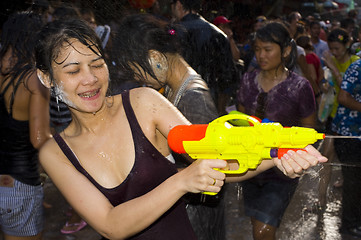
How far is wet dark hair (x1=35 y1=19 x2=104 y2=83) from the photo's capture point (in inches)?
64.4

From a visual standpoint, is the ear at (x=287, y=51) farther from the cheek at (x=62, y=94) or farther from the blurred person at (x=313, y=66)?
the cheek at (x=62, y=94)

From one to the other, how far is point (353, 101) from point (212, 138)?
7.16 ft

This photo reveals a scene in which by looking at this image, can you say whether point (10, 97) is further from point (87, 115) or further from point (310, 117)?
point (310, 117)

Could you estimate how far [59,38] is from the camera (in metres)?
1.63

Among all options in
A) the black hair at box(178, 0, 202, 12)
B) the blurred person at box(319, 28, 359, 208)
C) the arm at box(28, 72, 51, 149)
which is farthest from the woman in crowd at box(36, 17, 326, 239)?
the blurred person at box(319, 28, 359, 208)

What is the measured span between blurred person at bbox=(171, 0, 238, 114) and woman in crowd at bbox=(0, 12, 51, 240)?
913 millimetres

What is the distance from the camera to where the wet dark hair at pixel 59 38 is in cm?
164

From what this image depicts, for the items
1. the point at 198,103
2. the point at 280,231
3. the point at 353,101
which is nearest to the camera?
the point at 198,103

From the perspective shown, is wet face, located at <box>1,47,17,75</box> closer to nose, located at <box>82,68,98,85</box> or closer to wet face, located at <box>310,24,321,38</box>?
nose, located at <box>82,68,98,85</box>

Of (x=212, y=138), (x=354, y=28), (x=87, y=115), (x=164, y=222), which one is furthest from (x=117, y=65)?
(x=354, y=28)

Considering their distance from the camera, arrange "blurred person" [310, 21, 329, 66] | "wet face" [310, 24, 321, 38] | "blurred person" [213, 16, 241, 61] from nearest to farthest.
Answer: "blurred person" [213, 16, 241, 61]
"blurred person" [310, 21, 329, 66]
"wet face" [310, 24, 321, 38]

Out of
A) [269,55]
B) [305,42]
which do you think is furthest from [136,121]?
[305,42]

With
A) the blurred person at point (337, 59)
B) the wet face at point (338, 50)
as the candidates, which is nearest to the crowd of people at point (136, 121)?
the blurred person at point (337, 59)

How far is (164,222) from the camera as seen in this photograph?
1.60m
